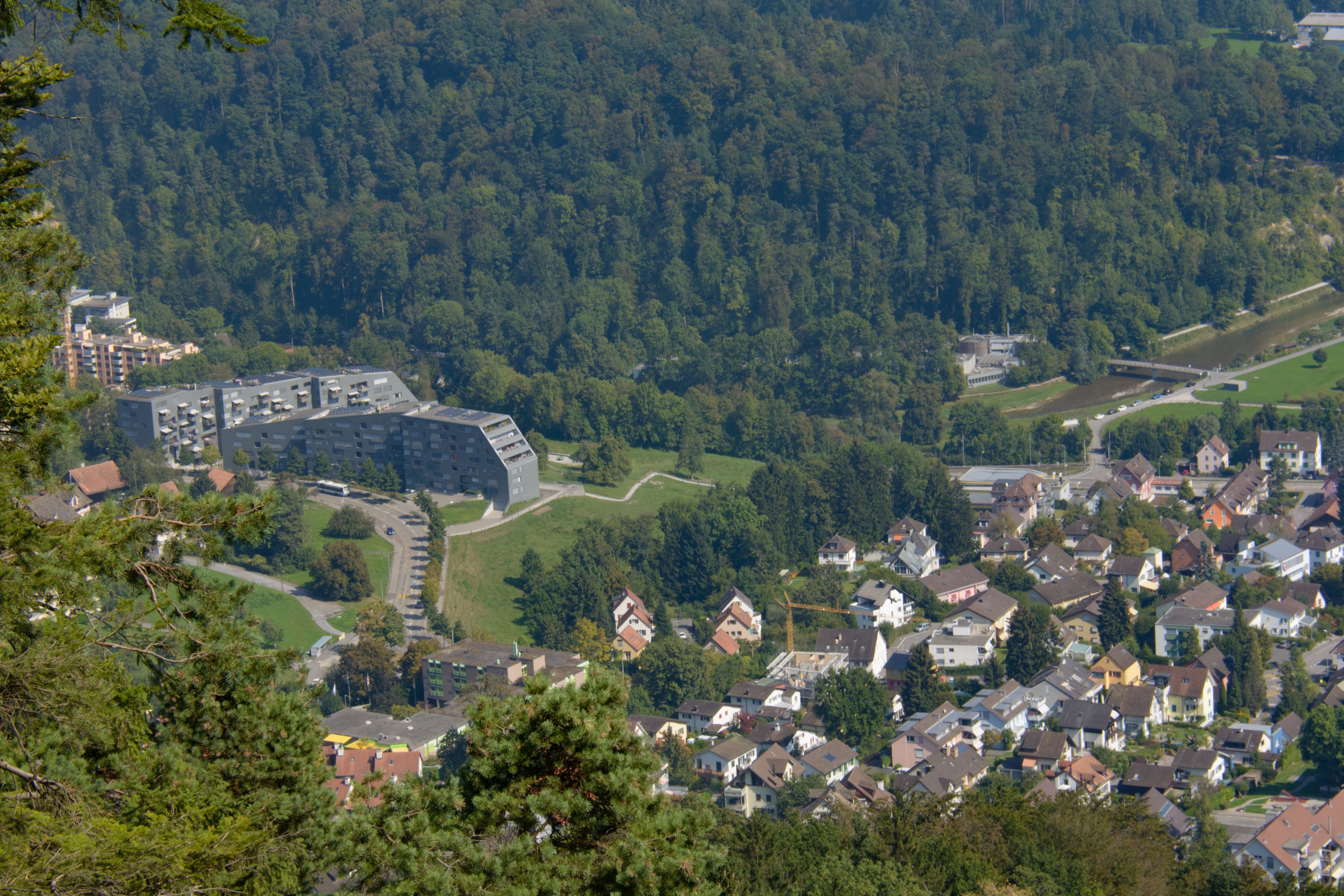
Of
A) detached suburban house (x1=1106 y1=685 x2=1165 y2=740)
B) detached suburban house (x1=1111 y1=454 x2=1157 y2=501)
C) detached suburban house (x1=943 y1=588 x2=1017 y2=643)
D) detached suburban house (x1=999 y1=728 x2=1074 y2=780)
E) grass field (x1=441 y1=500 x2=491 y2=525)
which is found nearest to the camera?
detached suburban house (x1=999 y1=728 x2=1074 y2=780)

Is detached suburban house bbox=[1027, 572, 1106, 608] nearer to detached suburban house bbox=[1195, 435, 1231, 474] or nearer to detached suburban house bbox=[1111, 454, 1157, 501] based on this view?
detached suburban house bbox=[1111, 454, 1157, 501]

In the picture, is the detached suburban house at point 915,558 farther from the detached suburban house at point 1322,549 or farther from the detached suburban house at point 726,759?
the detached suburban house at point 726,759

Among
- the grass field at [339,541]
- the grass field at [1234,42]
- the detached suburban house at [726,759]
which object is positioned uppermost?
the grass field at [1234,42]

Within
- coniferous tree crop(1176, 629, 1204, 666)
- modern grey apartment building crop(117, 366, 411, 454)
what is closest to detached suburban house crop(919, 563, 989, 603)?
coniferous tree crop(1176, 629, 1204, 666)

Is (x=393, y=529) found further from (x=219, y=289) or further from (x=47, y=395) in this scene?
(x=47, y=395)

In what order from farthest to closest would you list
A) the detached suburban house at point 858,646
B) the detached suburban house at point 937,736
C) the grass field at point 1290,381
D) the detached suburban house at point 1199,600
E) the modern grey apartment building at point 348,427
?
the grass field at point 1290,381
the modern grey apartment building at point 348,427
the detached suburban house at point 1199,600
the detached suburban house at point 858,646
the detached suburban house at point 937,736

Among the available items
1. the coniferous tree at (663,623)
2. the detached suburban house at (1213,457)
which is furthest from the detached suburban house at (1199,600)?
the detached suburban house at (1213,457)

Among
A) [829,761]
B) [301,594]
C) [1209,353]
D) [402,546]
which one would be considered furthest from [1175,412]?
[301,594]
